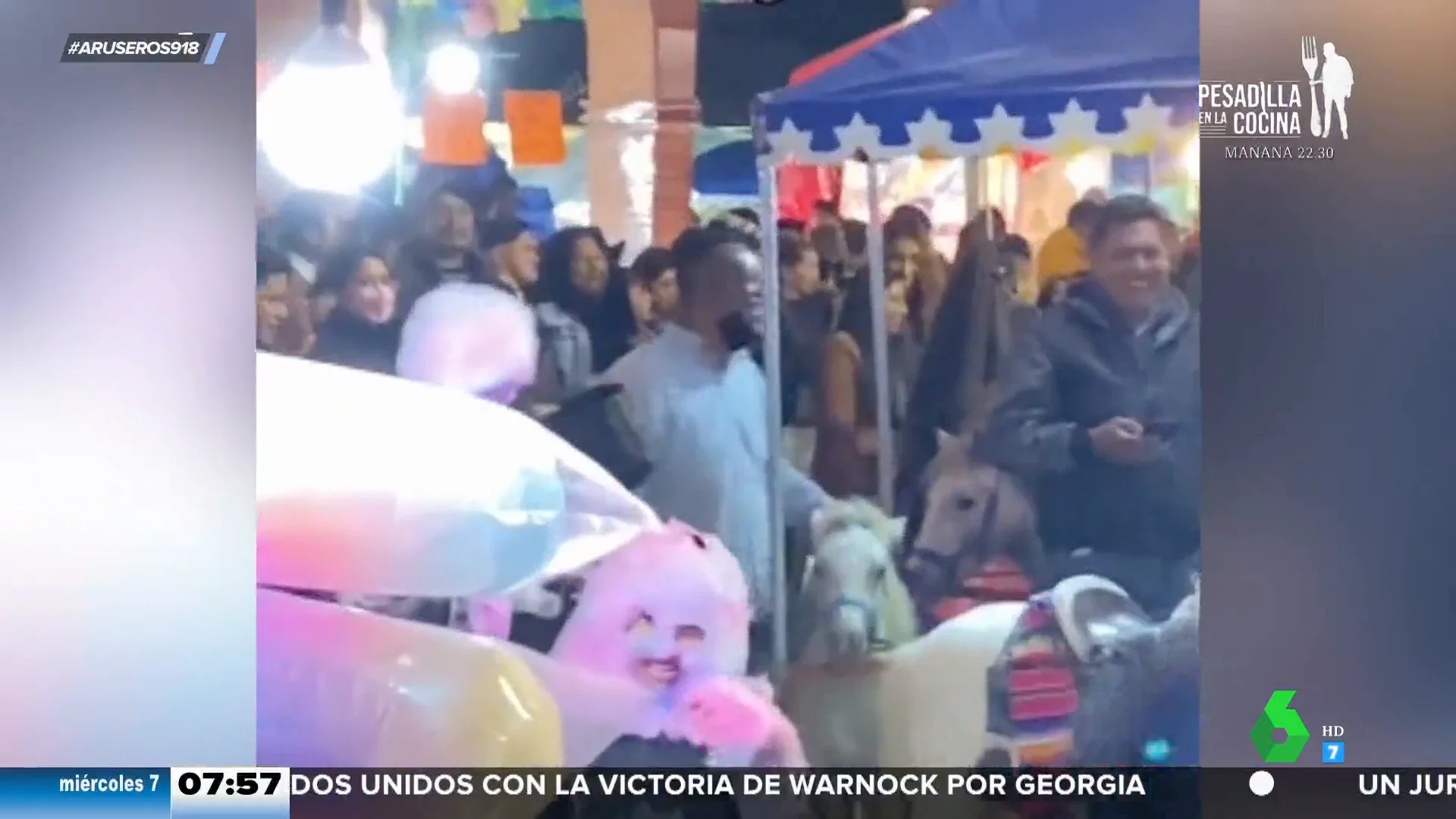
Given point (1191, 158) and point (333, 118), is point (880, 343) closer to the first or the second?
point (1191, 158)

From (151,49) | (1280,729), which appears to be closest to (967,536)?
(1280,729)

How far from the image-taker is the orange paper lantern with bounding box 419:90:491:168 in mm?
1893

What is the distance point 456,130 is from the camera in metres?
1.90

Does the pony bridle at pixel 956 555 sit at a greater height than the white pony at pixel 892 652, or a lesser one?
greater

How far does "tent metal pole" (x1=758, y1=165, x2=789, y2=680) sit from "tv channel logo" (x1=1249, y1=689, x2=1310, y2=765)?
707 millimetres

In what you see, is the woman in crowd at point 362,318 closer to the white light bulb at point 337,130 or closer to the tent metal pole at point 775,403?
the white light bulb at point 337,130

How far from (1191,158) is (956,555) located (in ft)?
2.24

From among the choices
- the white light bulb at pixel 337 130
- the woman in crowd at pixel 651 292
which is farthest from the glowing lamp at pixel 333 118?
the woman in crowd at pixel 651 292

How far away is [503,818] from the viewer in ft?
6.25

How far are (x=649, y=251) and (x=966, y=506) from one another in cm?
60

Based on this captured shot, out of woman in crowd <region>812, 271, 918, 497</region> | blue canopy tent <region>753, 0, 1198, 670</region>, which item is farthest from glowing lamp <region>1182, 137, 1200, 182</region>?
woman in crowd <region>812, 271, 918, 497</region>

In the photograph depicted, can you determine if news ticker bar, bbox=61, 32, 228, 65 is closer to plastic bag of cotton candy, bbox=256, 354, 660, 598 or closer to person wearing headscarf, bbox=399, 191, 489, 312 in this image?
person wearing headscarf, bbox=399, 191, 489, 312

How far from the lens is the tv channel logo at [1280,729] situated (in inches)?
73.9

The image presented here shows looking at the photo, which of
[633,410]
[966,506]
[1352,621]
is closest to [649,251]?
[633,410]
